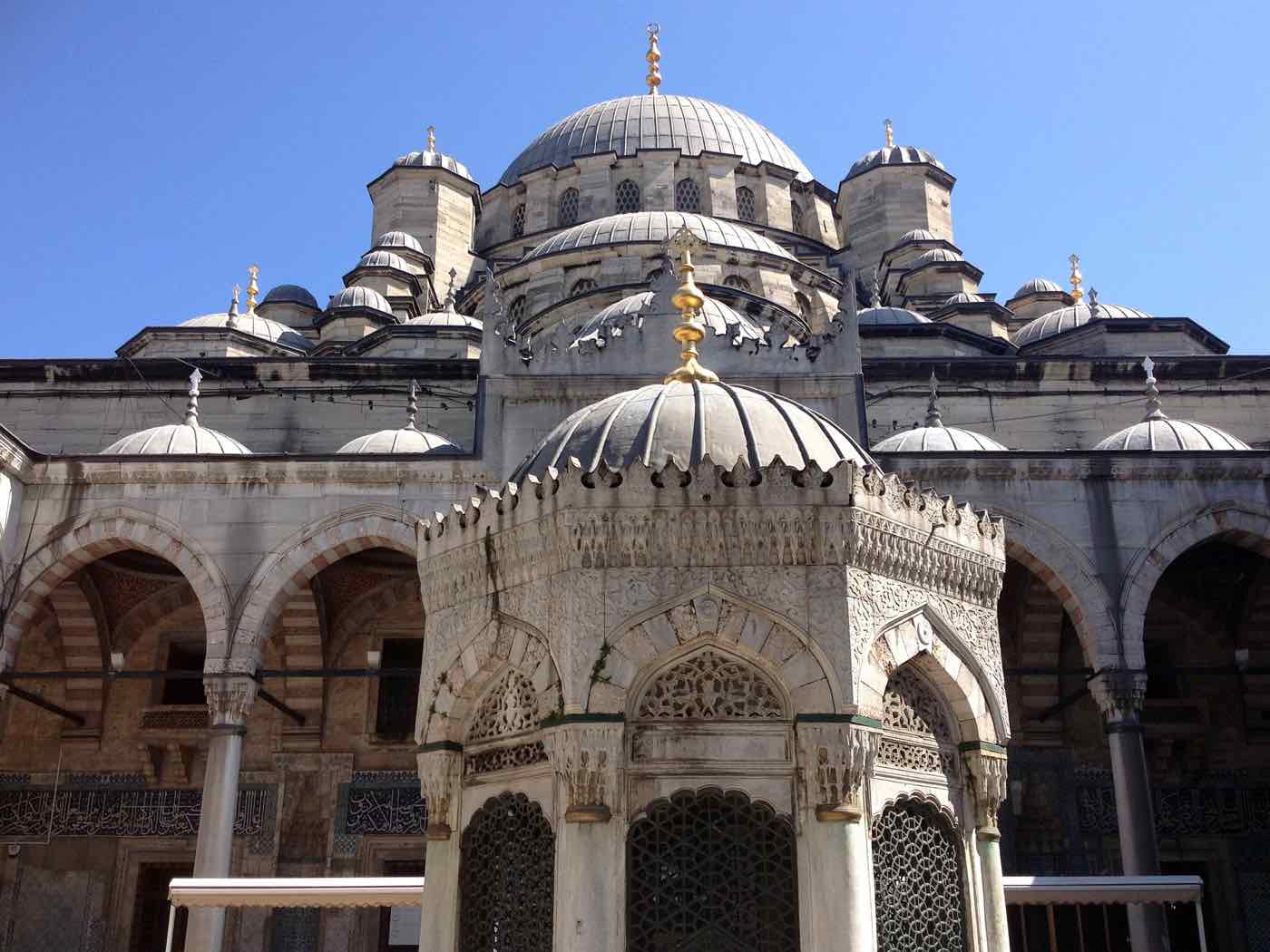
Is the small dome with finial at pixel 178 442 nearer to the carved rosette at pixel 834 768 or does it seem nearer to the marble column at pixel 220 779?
the marble column at pixel 220 779

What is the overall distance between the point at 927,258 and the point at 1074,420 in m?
7.00

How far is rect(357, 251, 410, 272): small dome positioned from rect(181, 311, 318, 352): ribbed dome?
1.94 m

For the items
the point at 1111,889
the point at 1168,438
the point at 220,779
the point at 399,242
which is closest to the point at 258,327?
the point at 399,242

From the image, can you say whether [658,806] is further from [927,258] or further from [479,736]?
[927,258]

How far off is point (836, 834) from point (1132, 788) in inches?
345

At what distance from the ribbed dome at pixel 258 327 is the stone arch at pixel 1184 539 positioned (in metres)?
13.7

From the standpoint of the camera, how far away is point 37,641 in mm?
14672

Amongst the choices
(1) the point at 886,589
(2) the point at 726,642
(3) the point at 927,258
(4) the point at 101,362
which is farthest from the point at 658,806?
(3) the point at 927,258

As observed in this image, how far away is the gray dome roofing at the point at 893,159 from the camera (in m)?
25.2

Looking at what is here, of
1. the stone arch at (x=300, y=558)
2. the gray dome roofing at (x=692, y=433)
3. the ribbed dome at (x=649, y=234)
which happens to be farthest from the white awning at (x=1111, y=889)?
the ribbed dome at (x=649, y=234)

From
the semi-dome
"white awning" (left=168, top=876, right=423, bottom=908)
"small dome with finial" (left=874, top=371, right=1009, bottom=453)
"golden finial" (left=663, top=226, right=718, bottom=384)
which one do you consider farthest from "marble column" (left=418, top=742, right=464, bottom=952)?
the semi-dome

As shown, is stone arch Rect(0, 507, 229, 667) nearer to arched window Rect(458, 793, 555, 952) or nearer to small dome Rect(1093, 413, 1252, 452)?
arched window Rect(458, 793, 555, 952)

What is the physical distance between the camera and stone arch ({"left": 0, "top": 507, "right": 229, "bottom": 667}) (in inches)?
478

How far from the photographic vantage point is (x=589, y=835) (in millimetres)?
3949
